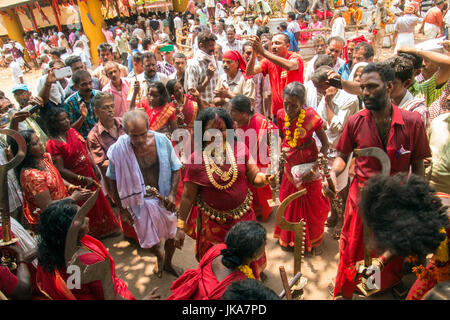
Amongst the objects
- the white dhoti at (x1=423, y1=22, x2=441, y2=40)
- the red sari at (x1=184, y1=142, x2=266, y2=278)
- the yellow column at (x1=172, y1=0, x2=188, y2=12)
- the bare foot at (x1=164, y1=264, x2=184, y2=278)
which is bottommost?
the bare foot at (x1=164, y1=264, x2=184, y2=278)

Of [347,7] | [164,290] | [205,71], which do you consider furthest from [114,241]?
[347,7]

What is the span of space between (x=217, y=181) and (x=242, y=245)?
0.92m

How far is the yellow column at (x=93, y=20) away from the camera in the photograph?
61.0ft

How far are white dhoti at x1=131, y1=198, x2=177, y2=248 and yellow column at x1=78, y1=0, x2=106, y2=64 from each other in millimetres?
18856

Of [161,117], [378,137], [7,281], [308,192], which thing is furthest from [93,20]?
[378,137]

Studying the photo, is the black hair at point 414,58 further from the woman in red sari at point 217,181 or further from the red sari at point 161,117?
the red sari at point 161,117

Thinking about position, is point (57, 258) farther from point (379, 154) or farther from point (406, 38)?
point (406, 38)

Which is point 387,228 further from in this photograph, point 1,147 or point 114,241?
point 1,147

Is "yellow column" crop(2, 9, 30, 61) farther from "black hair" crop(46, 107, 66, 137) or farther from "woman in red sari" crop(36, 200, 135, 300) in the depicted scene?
"woman in red sari" crop(36, 200, 135, 300)

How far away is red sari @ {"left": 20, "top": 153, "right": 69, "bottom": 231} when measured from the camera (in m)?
3.16

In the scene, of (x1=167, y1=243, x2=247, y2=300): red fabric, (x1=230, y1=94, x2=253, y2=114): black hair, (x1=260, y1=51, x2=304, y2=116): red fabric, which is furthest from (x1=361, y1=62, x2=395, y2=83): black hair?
(x1=260, y1=51, x2=304, y2=116): red fabric

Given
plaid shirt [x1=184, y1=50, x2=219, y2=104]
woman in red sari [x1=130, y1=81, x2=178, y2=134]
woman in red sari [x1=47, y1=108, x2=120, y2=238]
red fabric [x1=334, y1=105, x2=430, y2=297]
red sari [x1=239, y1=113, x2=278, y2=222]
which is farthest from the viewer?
plaid shirt [x1=184, y1=50, x2=219, y2=104]

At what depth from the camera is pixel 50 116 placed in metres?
4.01
